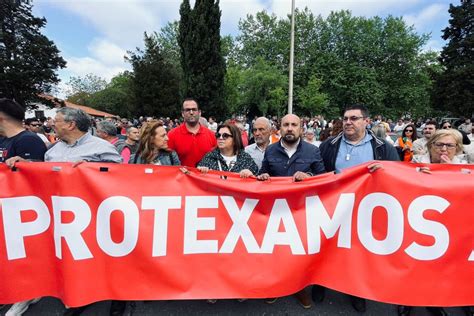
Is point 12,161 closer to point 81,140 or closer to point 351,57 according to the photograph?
point 81,140

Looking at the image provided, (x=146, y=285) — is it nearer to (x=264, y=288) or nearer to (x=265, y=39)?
(x=264, y=288)

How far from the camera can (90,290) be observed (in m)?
2.47

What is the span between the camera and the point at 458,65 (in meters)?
35.2

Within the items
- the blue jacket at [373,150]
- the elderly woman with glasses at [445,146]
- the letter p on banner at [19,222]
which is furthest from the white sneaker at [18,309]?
the elderly woman with glasses at [445,146]

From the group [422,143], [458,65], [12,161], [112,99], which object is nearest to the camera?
[12,161]

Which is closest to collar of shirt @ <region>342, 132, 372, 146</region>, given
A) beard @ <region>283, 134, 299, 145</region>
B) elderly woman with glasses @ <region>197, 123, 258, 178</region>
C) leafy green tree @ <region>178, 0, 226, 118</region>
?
beard @ <region>283, 134, 299, 145</region>

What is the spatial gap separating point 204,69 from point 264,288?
2514cm

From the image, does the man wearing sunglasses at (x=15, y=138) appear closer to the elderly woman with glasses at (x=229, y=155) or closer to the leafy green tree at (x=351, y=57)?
the elderly woman with glasses at (x=229, y=155)

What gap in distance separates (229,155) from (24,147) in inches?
83.2

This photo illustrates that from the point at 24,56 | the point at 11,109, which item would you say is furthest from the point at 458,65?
the point at 24,56

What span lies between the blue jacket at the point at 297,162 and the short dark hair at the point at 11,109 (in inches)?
106

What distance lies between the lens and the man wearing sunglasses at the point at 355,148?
3035 millimetres

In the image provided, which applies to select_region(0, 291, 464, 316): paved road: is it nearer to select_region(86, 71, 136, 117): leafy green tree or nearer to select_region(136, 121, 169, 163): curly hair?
select_region(136, 121, 169, 163): curly hair

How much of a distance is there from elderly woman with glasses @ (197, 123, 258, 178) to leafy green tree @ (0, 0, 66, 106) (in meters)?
37.8
